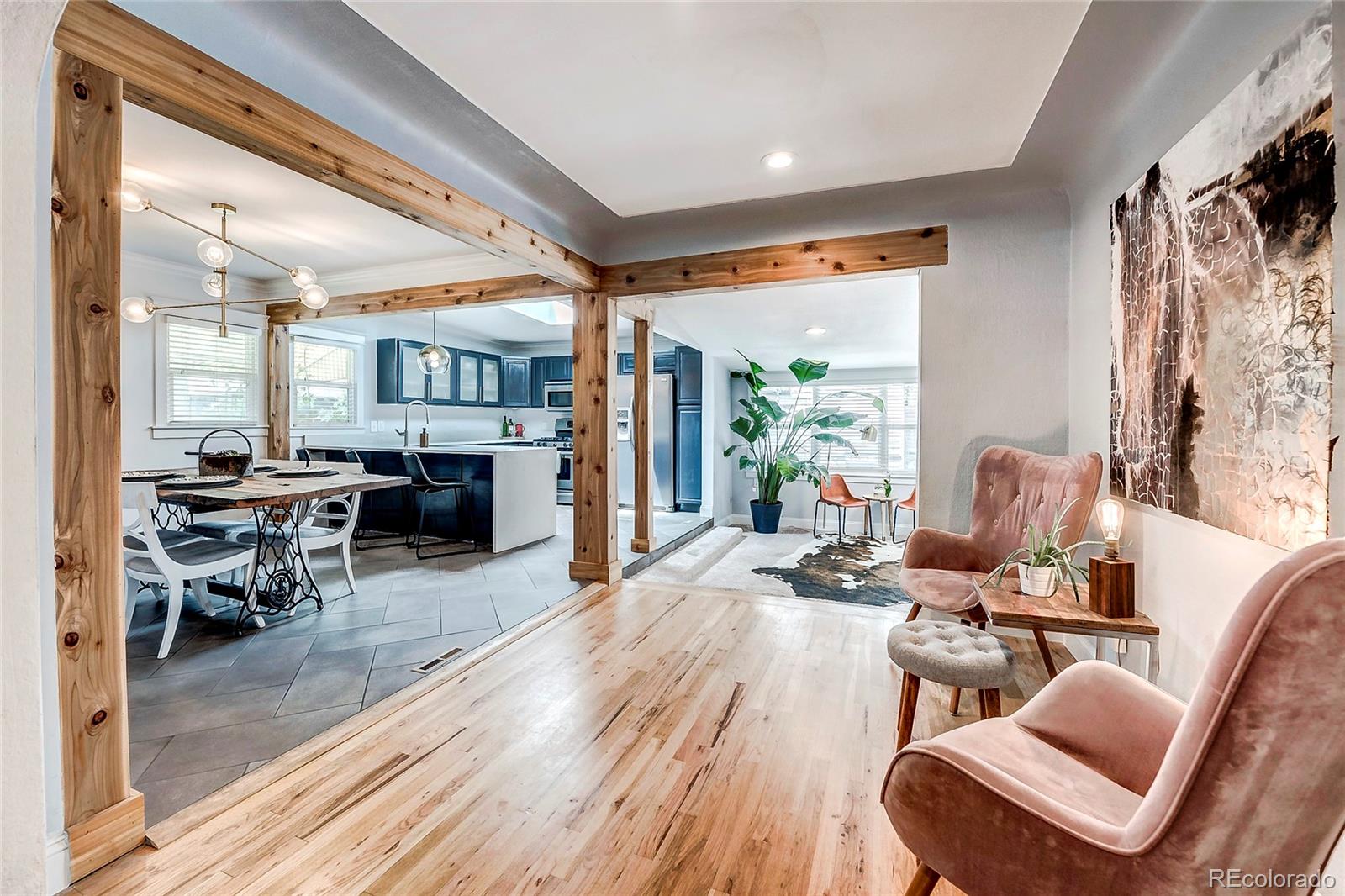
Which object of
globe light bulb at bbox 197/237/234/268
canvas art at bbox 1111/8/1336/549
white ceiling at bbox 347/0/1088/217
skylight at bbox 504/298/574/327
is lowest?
canvas art at bbox 1111/8/1336/549

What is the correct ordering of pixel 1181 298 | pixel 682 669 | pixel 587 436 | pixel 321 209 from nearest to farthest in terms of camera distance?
pixel 1181 298 → pixel 682 669 → pixel 321 209 → pixel 587 436

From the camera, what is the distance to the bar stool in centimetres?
484

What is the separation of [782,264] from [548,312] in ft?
12.0

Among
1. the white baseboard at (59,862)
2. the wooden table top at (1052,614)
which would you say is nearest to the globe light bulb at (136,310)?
the white baseboard at (59,862)

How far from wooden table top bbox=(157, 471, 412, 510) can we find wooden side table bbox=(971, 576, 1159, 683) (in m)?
3.13

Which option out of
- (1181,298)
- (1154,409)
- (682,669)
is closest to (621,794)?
(682,669)

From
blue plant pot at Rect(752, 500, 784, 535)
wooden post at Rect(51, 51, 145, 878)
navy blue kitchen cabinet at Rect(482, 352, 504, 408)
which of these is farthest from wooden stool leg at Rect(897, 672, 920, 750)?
navy blue kitchen cabinet at Rect(482, 352, 504, 408)

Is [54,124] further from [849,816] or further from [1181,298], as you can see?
[1181,298]

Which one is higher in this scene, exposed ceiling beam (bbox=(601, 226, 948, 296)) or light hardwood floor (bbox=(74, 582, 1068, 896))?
exposed ceiling beam (bbox=(601, 226, 948, 296))

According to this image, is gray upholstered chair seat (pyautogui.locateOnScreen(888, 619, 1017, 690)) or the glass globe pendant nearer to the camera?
gray upholstered chair seat (pyautogui.locateOnScreen(888, 619, 1017, 690))

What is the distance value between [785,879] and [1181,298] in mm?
2062

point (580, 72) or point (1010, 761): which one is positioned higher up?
point (580, 72)

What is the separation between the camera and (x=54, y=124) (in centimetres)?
138

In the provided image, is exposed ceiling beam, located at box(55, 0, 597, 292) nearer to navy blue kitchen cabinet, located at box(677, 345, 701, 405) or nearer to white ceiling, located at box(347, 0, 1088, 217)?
white ceiling, located at box(347, 0, 1088, 217)
